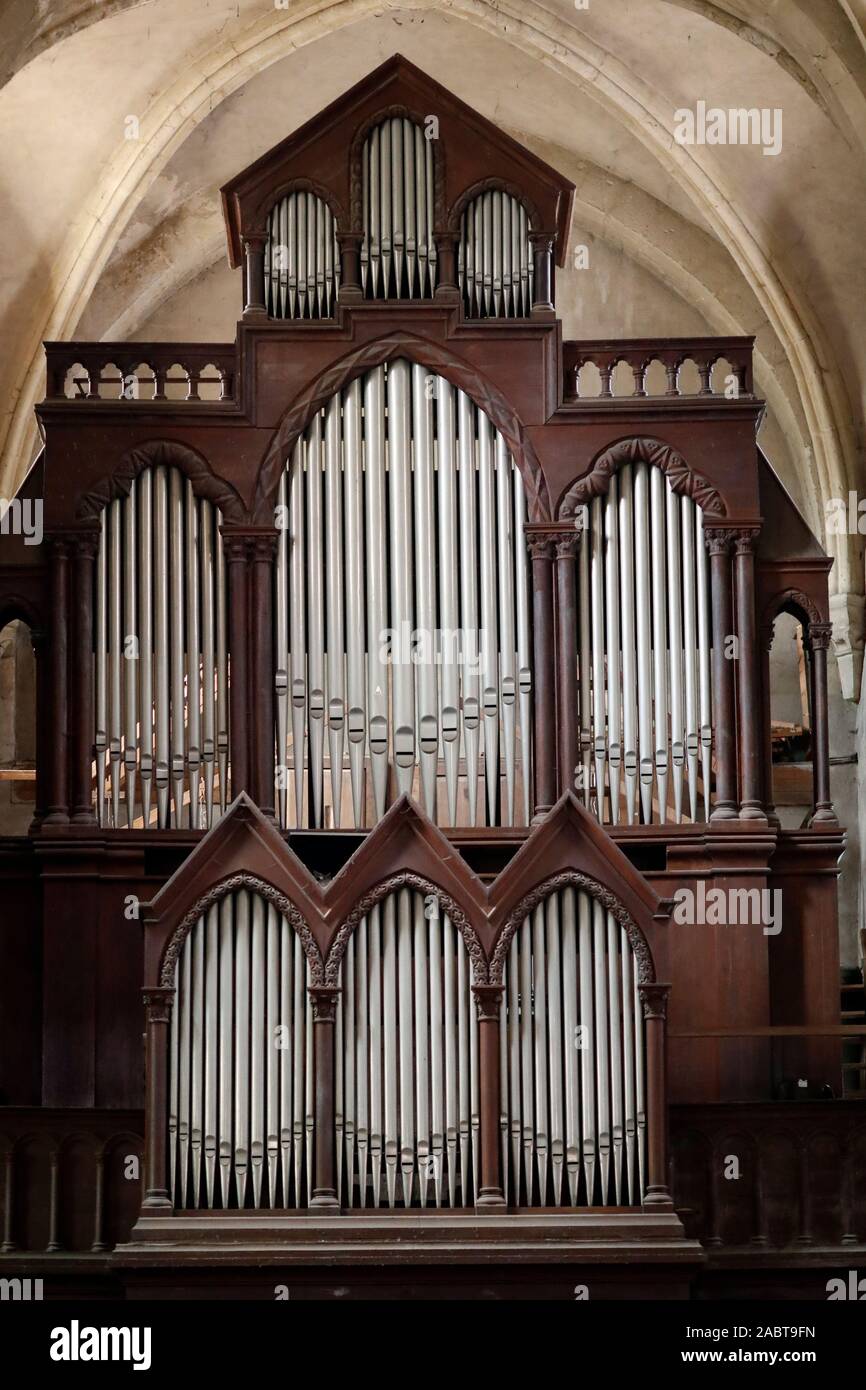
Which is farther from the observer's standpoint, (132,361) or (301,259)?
(301,259)

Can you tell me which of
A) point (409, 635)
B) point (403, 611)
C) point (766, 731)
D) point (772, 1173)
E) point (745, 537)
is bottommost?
point (772, 1173)

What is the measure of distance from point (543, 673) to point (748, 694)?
4.13 ft

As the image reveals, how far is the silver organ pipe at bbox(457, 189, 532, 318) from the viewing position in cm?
1716

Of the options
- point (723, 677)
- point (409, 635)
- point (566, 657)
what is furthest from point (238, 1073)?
point (723, 677)

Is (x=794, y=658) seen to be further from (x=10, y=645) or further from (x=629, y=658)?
(x=629, y=658)

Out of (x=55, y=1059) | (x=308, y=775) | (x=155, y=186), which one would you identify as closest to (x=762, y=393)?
(x=155, y=186)

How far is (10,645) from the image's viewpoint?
25.0 meters

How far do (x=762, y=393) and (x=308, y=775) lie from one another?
10.4m

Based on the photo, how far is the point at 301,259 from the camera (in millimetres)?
17219

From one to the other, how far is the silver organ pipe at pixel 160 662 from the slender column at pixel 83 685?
0.22ft

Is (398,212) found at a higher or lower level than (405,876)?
higher

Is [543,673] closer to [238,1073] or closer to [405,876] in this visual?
[405,876]

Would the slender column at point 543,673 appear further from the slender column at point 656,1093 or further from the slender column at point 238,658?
the slender column at point 656,1093

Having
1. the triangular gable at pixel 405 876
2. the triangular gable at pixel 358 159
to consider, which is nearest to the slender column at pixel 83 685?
the triangular gable at pixel 405 876
